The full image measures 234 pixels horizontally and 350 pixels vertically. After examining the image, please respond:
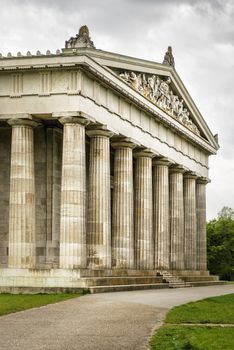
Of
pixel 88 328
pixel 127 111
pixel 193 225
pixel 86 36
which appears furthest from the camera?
pixel 193 225

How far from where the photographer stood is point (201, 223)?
95188 millimetres

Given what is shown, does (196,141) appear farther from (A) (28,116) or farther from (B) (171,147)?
(A) (28,116)

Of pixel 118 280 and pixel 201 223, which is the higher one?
pixel 201 223

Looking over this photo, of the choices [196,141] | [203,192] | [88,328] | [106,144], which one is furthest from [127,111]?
[88,328]

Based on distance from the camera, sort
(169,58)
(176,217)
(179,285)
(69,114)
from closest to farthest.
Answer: (69,114), (179,285), (169,58), (176,217)

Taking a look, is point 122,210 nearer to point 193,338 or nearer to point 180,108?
point 180,108

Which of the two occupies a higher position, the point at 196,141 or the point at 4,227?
the point at 196,141

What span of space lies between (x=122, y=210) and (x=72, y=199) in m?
12.1

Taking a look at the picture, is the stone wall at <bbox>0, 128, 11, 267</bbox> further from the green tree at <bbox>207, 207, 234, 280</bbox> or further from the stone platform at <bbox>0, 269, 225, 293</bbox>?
the green tree at <bbox>207, 207, 234, 280</bbox>

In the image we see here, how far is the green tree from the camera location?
5556 inches

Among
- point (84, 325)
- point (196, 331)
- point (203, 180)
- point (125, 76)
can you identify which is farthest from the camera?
point (203, 180)

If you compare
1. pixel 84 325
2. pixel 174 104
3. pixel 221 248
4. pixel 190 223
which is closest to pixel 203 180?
pixel 190 223

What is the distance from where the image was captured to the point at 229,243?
144m

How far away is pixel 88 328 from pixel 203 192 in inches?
2765
